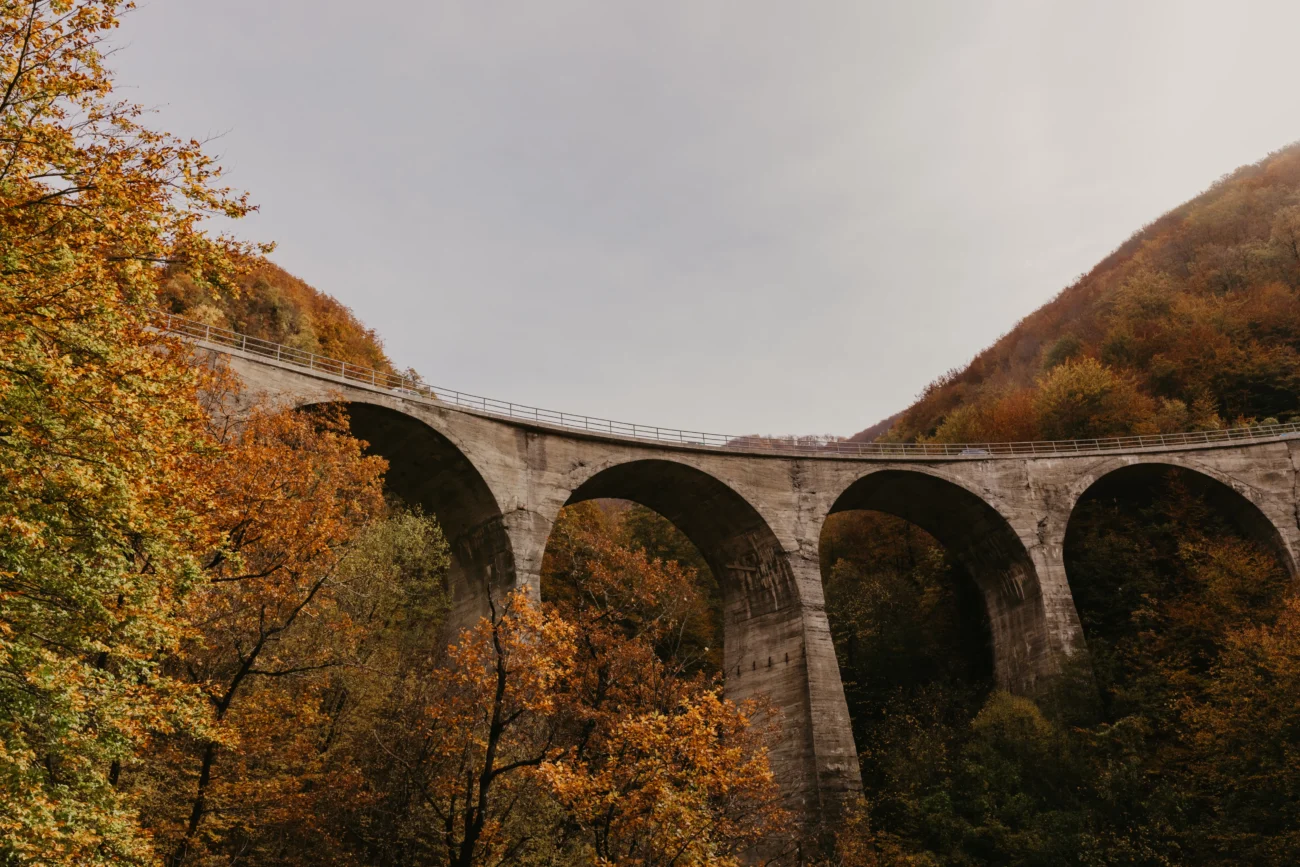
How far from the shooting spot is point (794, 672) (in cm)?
2967

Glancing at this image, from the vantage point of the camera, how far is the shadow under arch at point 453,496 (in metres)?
26.0

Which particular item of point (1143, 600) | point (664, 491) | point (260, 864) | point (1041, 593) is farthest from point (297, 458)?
point (1143, 600)

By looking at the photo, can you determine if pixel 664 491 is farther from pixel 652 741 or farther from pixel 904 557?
Answer: pixel 652 741

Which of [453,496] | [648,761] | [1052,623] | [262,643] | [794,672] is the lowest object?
[794,672]

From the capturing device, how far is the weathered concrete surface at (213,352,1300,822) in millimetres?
26625

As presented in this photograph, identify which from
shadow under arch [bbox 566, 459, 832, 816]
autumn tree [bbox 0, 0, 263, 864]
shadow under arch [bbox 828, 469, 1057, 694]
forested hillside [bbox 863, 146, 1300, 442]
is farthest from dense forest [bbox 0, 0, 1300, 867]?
forested hillside [bbox 863, 146, 1300, 442]

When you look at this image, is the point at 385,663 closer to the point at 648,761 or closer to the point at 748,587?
the point at 648,761

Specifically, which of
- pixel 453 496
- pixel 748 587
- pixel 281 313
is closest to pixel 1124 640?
pixel 748 587

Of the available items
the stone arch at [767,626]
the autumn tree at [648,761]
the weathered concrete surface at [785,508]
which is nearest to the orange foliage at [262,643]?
the autumn tree at [648,761]

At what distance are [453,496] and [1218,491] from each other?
28.6 metres

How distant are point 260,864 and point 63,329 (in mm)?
10874

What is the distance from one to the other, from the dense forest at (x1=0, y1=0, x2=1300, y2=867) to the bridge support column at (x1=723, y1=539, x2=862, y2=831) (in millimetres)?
1391

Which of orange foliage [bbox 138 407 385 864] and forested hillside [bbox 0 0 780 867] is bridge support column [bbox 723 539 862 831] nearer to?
forested hillside [bbox 0 0 780 867]

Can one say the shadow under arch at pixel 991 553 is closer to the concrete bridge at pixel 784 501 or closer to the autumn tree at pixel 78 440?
the concrete bridge at pixel 784 501
